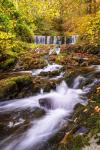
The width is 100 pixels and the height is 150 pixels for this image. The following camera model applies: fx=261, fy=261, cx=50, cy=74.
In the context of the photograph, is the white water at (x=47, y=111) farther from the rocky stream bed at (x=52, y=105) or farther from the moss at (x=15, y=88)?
the moss at (x=15, y=88)

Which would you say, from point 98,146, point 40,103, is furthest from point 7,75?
point 98,146

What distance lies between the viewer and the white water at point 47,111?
20.0ft

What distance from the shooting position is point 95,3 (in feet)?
98.0

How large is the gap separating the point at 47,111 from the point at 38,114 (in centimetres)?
38

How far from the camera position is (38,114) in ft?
25.4

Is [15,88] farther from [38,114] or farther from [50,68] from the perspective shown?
[50,68]

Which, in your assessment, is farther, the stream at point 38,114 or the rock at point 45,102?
the rock at point 45,102

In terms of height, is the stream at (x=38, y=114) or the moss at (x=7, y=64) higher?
the stream at (x=38, y=114)

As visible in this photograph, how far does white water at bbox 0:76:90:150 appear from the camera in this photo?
6108mm

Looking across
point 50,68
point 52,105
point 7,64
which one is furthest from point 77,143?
point 7,64

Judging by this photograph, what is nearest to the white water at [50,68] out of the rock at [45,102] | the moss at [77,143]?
the rock at [45,102]

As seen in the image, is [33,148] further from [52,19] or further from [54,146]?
[52,19]

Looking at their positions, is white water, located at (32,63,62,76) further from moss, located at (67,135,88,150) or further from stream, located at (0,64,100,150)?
moss, located at (67,135,88,150)

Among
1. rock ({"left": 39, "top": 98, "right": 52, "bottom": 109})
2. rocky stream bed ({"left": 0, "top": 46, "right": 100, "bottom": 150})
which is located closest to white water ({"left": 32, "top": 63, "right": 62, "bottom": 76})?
rocky stream bed ({"left": 0, "top": 46, "right": 100, "bottom": 150})
